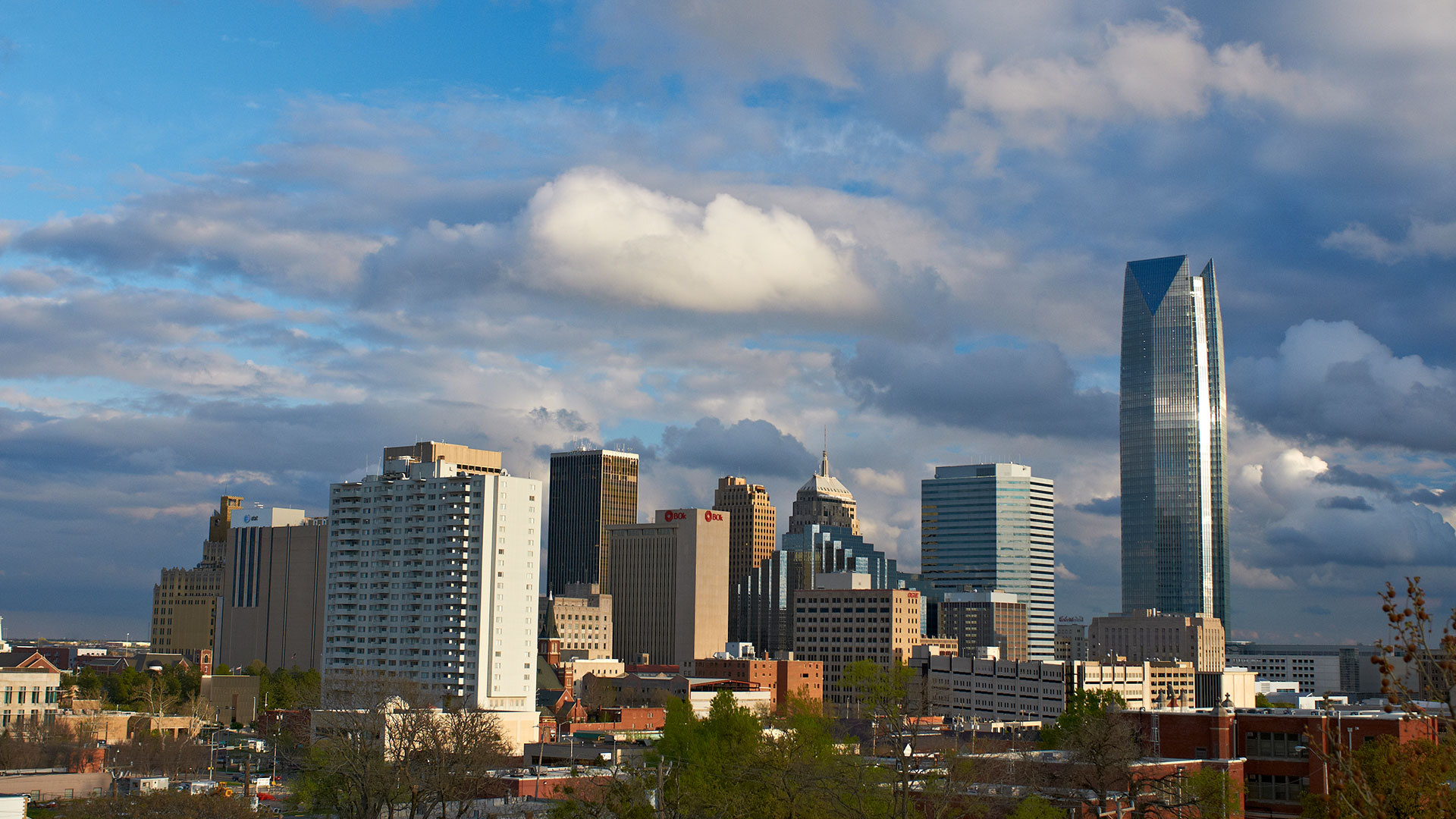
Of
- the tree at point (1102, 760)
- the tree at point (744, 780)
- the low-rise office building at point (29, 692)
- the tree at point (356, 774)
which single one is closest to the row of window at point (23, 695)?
the low-rise office building at point (29, 692)

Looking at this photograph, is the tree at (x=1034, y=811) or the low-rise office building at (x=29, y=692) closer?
the tree at (x=1034, y=811)

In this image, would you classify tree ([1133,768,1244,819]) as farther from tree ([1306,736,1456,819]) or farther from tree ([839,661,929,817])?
tree ([1306,736,1456,819])

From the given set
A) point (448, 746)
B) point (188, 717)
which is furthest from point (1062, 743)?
point (188, 717)

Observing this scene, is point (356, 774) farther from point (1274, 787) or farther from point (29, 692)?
point (29, 692)

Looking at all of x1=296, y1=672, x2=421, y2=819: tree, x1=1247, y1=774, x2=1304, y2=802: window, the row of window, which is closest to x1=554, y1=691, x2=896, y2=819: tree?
x1=296, y1=672, x2=421, y2=819: tree

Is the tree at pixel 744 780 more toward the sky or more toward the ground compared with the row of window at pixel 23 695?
more toward the sky

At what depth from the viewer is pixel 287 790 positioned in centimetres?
12825

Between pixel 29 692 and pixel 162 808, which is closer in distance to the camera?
pixel 162 808

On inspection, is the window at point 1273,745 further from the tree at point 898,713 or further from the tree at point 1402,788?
the tree at point 1402,788

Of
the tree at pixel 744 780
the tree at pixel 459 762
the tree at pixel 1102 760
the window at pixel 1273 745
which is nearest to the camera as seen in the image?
the tree at pixel 744 780

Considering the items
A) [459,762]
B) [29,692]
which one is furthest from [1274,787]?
[29,692]

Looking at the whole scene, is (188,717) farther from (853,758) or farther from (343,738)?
(853,758)

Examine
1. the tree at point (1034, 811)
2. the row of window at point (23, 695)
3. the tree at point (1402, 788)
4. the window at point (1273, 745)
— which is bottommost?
the row of window at point (23, 695)

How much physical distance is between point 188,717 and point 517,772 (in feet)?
343
